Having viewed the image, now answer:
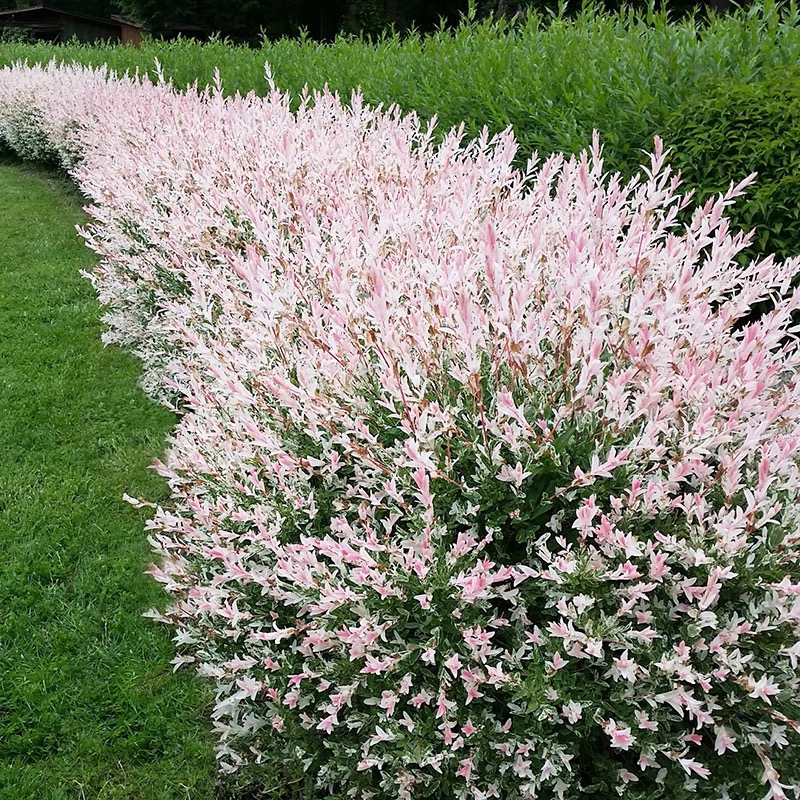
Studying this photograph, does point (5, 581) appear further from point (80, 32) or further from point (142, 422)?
point (80, 32)

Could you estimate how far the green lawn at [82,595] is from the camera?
2.95 metres

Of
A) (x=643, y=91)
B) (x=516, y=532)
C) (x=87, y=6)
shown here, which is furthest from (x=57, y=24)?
(x=516, y=532)

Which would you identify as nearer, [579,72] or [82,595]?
[82,595]

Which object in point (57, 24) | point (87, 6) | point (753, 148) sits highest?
point (753, 148)

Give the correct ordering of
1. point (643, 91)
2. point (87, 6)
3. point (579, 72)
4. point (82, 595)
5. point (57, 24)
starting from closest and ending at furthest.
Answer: point (82, 595)
point (643, 91)
point (579, 72)
point (57, 24)
point (87, 6)

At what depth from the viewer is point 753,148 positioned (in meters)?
4.10

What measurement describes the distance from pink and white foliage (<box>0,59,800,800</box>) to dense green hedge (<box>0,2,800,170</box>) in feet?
7.60

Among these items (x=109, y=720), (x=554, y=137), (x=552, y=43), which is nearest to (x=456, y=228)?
(x=109, y=720)

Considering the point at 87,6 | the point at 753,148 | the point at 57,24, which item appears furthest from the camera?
the point at 87,6

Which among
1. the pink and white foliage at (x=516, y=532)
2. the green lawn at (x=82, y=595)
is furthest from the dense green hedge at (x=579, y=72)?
the green lawn at (x=82, y=595)

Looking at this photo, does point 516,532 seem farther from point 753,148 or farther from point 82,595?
point 753,148

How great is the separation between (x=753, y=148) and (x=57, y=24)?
53.6 m

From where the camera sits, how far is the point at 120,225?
6.25 m

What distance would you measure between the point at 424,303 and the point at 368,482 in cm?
59
